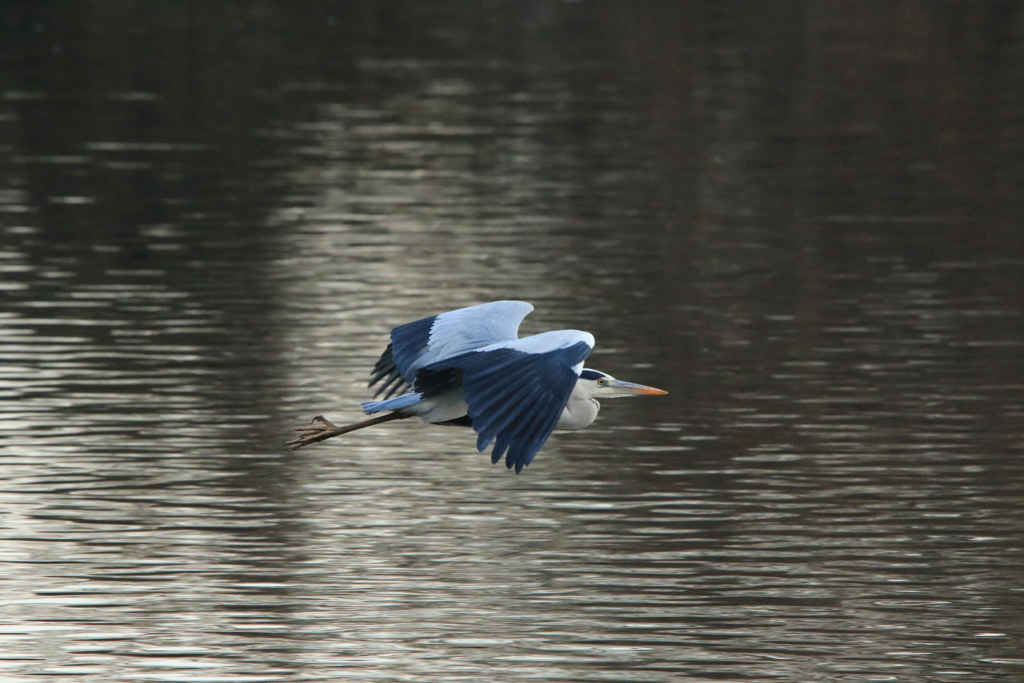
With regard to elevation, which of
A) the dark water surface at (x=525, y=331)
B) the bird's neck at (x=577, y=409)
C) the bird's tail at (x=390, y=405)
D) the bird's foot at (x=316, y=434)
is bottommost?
the dark water surface at (x=525, y=331)

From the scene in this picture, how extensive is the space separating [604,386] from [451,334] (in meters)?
0.79

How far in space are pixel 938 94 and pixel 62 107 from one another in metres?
13.6

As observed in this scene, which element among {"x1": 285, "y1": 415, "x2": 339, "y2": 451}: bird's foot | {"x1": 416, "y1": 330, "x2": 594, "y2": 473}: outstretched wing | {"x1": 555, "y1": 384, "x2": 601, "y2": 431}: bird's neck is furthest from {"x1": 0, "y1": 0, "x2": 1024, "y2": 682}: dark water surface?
{"x1": 416, "y1": 330, "x2": 594, "y2": 473}: outstretched wing

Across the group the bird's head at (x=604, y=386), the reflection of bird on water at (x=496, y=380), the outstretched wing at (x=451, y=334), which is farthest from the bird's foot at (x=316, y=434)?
the bird's head at (x=604, y=386)

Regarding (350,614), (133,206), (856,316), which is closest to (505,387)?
(350,614)

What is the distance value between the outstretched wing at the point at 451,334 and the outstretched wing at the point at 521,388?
571 millimetres

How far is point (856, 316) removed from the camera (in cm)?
1522

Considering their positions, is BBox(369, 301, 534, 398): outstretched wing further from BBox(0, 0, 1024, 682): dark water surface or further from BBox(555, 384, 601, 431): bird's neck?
BBox(0, 0, 1024, 682): dark water surface

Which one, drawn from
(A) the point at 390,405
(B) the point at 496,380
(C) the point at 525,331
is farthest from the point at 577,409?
(C) the point at 525,331

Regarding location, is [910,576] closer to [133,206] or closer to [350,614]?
[350,614]

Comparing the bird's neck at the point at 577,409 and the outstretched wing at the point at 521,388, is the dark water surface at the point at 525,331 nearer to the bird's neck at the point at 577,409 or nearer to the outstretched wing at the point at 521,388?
the bird's neck at the point at 577,409

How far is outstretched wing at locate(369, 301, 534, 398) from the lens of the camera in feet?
29.4

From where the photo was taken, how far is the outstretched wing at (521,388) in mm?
7852

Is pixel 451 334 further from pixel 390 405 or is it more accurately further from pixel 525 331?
pixel 525 331
